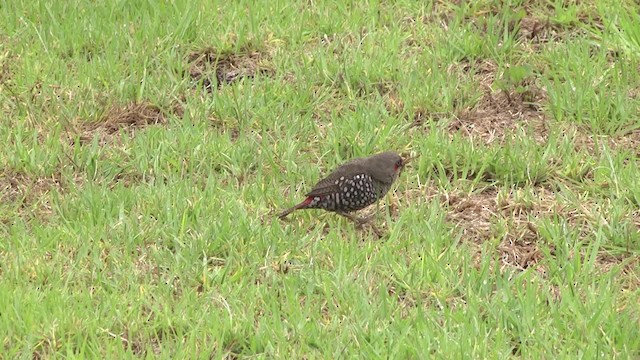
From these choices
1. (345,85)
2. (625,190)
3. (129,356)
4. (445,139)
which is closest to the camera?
(129,356)

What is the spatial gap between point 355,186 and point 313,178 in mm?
576

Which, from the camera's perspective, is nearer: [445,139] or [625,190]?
[625,190]

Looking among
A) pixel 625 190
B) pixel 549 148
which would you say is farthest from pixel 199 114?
pixel 625 190

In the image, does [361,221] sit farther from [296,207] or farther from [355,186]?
[296,207]

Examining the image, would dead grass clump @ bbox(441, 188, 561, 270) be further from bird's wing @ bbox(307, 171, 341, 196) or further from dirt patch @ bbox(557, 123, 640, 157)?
bird's wing @ bbox(307, 171, 341, 196)

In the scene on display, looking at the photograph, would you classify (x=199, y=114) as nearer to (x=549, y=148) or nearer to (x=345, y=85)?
(x=345, y=85)

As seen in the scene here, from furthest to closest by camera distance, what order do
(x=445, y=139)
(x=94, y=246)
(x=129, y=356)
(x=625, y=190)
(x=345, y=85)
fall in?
(x=345, y=85) < (x=445, y=139) < (x=625, y=190) < (x=94, y=246) < (x=129, y=356)

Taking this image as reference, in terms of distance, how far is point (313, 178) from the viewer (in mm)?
7688

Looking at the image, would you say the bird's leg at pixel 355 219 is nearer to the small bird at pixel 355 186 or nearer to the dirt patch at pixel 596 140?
the small bird at pixel 355 186

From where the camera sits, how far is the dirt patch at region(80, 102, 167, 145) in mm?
8305

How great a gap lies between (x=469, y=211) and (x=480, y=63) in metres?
1.76

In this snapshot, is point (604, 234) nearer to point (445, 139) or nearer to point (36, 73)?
point (445, 139)

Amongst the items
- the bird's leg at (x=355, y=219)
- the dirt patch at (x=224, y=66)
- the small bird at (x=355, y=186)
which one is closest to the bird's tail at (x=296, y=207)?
the small bird at (x=355, y=186)

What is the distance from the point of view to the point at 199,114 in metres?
8.35
